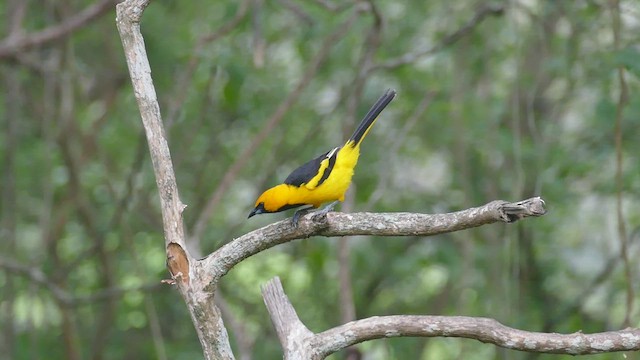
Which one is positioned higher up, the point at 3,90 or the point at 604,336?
the point at 3,90

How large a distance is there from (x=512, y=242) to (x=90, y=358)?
3.43m

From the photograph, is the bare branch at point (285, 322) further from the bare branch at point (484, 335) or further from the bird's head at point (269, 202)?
the bird's head at point (269, 202)

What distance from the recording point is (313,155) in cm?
732

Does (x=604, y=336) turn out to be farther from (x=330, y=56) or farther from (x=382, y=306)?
(x=382, y=306)

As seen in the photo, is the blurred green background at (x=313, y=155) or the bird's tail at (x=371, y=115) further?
the blurred green background at (x=313, y=155)

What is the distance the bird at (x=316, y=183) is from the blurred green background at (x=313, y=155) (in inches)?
83.3

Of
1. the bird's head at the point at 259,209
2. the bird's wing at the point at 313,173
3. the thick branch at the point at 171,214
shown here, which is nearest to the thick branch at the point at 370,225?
the thick branch at the point at 171,214

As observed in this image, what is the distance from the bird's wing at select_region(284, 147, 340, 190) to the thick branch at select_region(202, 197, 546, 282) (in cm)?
69

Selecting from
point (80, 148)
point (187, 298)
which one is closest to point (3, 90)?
point (80, 148)

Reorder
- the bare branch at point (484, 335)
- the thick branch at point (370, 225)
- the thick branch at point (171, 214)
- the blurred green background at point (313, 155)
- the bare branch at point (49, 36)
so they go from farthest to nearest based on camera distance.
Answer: the blurred green background at point (313, 155)
the bare branch at point (49, 36)
the thick branch at point (171, 214)
the bare branch at point (484, 335)
the thick branch at point (370, 225)

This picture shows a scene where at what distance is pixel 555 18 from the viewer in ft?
23.3

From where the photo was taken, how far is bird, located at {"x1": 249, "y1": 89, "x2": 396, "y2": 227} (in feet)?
12.2

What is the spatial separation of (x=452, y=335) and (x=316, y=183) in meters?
1.13

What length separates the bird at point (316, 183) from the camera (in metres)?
3.72
